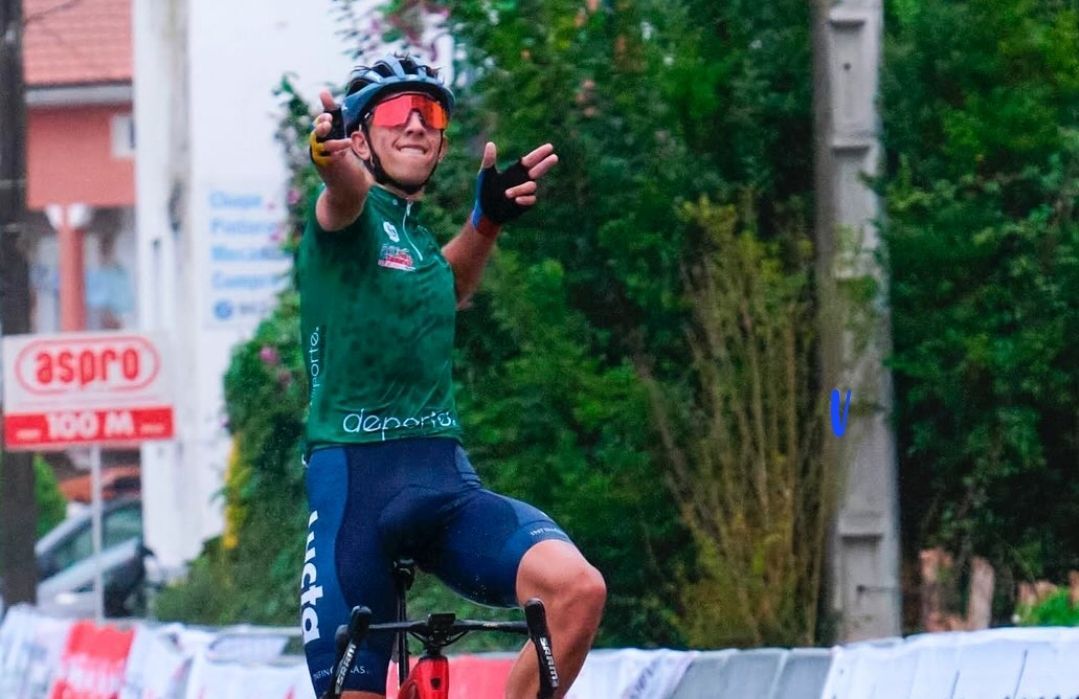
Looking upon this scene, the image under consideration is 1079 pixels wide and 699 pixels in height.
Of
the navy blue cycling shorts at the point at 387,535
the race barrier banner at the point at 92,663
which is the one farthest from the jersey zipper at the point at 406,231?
the race barrier banner at the point at 92,663

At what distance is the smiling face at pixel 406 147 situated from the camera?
224 inches

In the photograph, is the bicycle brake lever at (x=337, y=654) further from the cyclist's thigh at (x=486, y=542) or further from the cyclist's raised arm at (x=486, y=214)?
the cyclist's raised arm at (x=486, y=214)

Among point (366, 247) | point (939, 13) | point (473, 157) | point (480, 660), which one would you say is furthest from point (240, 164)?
point (366, 247)

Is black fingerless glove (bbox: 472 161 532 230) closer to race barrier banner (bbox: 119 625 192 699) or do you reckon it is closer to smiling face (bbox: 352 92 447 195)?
smiling face (bbox: 352 92 447 195)

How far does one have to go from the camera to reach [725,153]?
11688mm

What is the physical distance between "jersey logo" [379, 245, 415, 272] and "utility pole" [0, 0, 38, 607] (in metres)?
13.3

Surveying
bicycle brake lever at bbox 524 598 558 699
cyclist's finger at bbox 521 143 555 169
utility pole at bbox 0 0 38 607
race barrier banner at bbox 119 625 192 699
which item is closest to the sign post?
utility pole at bbox 0 0 38 607

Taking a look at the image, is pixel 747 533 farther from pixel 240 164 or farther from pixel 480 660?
pixel 240 164

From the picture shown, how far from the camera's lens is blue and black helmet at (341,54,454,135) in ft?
18.7

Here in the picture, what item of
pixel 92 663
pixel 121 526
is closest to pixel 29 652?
pixel 92 663

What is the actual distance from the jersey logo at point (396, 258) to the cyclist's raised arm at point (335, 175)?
0.15 m

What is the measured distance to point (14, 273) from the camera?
18.6 m

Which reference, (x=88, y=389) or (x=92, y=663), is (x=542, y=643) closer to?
(x=92, y=663)

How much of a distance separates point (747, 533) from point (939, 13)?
2.60 meters
